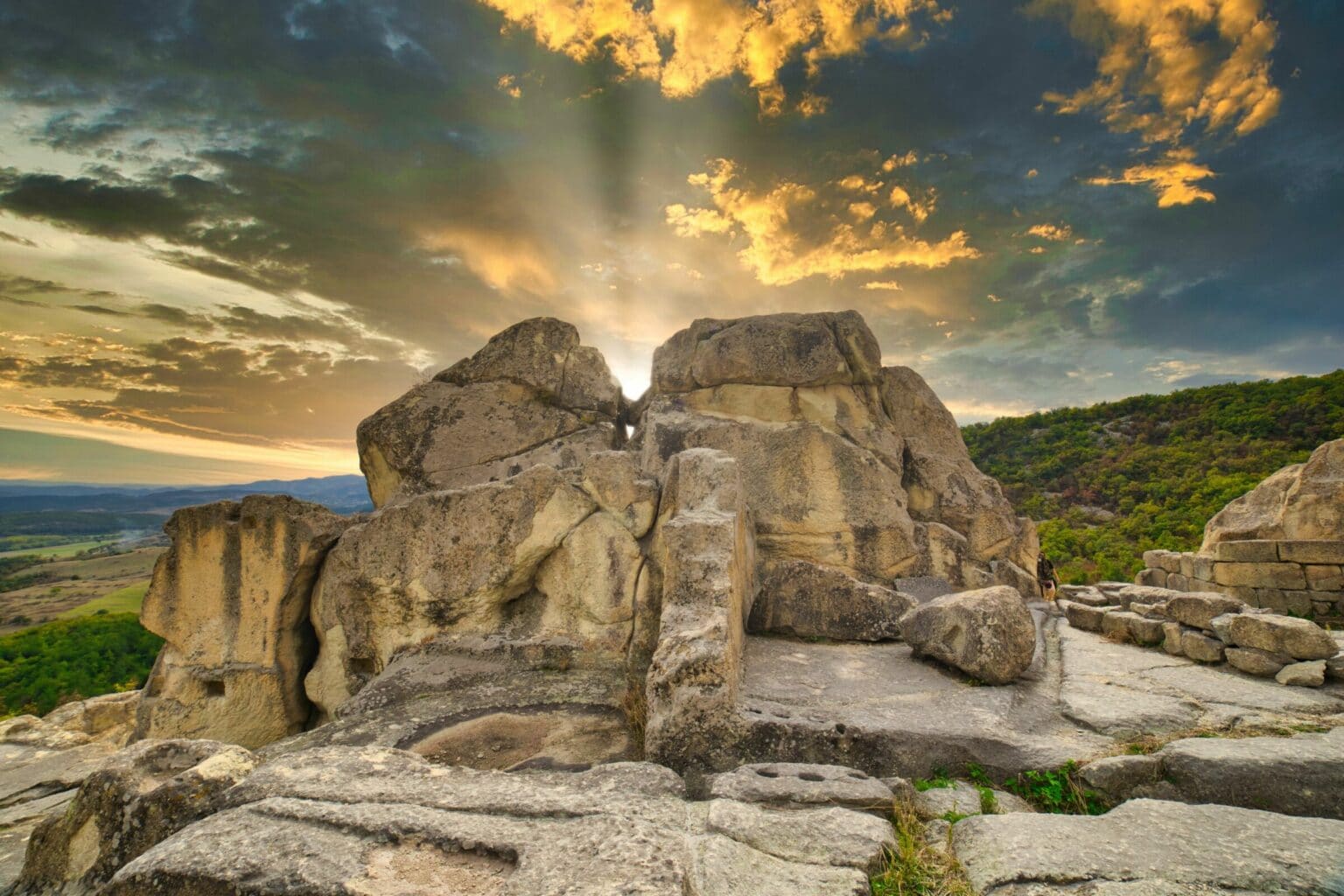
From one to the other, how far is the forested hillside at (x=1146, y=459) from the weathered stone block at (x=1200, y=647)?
13.1 m

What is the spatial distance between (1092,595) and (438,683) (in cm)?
1149

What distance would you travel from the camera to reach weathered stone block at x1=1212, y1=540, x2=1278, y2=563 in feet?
31.7

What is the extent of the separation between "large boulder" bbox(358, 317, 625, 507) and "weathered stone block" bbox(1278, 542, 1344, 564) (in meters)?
10.4

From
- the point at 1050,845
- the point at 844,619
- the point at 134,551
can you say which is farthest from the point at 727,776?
the point at 134,551

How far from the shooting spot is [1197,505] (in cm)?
2217

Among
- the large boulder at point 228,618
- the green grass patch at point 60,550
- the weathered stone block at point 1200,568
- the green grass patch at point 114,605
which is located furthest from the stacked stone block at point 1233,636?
the green grass patch at point 60,550

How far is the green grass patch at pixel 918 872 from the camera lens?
8.84ft

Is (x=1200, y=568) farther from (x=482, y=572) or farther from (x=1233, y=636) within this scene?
(x=482, y=572)

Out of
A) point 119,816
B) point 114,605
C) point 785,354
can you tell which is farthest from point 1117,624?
point 114,605

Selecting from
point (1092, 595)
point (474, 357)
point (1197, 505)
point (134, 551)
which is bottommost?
point (134, 551)

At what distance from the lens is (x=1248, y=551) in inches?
391

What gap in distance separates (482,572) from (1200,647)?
7.43m

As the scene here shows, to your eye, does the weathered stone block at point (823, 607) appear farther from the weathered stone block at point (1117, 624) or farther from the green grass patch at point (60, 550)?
the green grass patch at point (60, 550)

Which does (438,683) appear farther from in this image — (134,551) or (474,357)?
(134,551)
